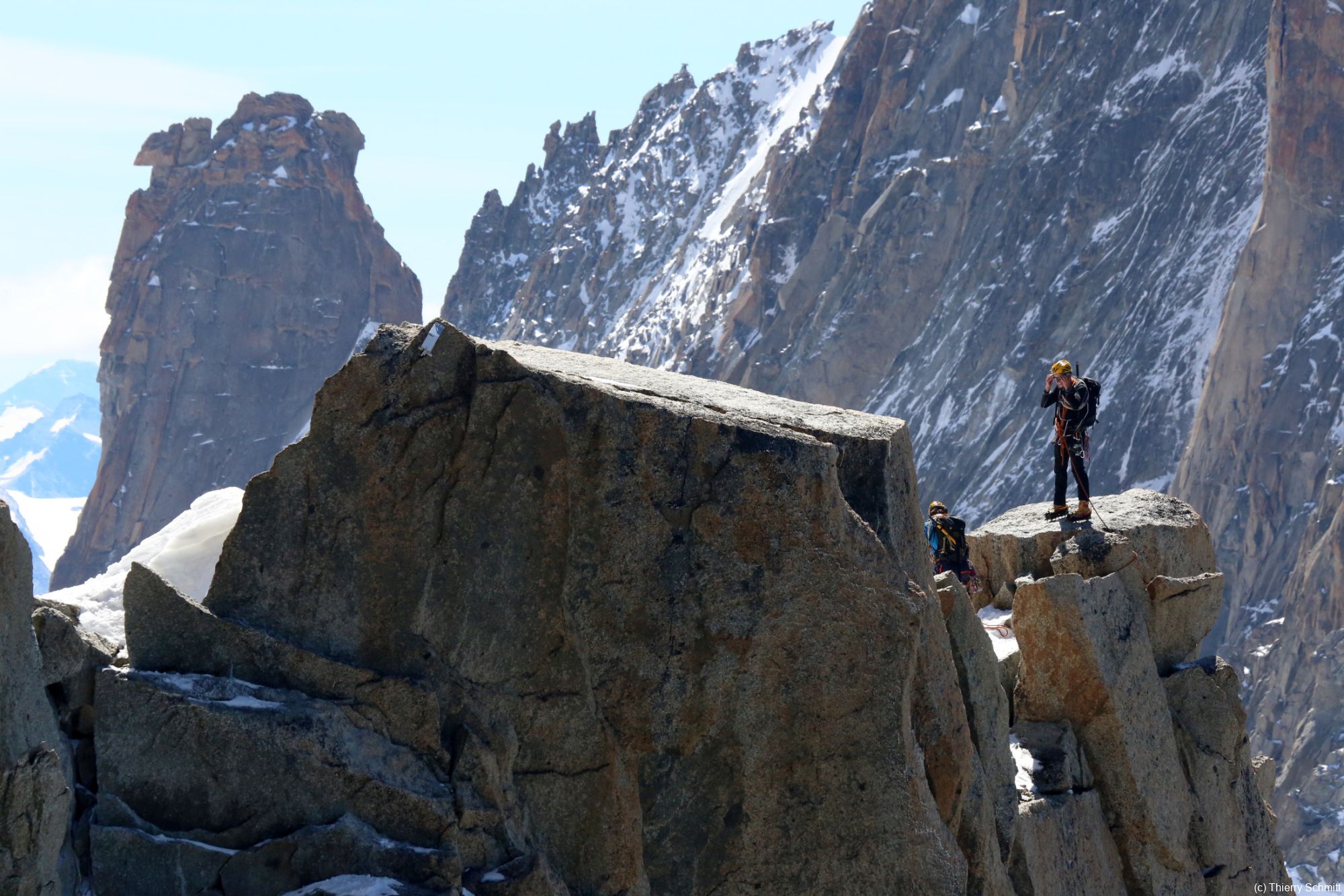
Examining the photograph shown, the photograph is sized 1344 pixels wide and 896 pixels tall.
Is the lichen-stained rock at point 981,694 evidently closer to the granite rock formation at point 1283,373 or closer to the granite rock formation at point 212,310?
the granite rock formation at point 1283,373

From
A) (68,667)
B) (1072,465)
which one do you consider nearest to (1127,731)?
(1072,465)

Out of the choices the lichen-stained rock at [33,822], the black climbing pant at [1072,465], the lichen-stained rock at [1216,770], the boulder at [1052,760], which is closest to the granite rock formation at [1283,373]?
the lichen-stained rock at [1216,770]

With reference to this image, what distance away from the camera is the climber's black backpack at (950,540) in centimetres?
1738

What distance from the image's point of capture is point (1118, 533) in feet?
53.5

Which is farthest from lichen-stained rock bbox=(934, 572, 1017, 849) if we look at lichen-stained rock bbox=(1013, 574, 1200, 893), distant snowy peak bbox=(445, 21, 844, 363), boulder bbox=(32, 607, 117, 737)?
distant snowy peak bbox=(445, 21, 844, 363)

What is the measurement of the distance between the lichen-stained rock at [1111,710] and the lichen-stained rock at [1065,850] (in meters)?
0.24

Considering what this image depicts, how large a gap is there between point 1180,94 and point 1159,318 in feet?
54.6

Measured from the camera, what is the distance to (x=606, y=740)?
33.1 ft

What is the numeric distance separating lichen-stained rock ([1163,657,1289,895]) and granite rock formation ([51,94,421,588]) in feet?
465

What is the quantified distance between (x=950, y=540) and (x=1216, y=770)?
3.88 metres

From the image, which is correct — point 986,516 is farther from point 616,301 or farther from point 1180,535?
point 616,301

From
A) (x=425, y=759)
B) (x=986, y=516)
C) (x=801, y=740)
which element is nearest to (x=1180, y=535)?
(x=801, y=740)

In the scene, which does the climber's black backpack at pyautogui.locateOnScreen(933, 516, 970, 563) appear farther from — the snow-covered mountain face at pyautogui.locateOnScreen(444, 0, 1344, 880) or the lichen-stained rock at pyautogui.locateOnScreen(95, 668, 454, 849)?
the snow-covered mountain face at pyautogui.locateOnScreen(444, 0, 1344, 880)

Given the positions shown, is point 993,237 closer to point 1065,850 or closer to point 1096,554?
point 1096,554
